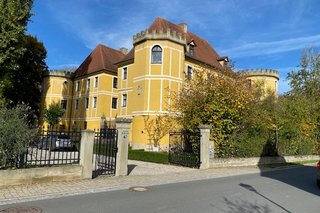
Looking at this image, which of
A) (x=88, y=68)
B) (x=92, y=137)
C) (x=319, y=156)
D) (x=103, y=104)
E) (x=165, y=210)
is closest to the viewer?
(x=165, y=210)

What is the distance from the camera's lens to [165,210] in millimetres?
7602

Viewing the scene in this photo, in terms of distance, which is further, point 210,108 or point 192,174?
point 210,108

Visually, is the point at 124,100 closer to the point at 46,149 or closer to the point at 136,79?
the point at 136,79

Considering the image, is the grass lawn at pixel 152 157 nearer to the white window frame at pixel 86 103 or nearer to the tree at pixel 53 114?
the tree at pixel 53 114

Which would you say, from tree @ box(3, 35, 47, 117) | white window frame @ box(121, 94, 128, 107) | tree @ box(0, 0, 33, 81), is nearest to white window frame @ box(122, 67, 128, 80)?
white window frame @ box(121, 94, 128, 107)

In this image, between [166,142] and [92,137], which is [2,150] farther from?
[166,142]

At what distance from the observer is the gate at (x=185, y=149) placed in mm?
17656

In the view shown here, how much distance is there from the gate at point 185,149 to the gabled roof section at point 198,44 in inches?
674

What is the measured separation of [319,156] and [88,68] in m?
33.5

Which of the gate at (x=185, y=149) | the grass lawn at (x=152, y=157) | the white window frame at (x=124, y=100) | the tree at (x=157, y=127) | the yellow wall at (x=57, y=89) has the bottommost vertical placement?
the grass lawn at (x=152, y=157)

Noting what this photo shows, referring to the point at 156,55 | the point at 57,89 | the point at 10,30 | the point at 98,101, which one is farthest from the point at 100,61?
the point at 10,30

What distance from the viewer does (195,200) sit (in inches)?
349

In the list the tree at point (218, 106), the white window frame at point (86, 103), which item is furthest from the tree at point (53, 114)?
the tree at point (218, 106)

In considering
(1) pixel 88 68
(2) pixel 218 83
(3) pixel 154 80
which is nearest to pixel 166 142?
(3) pixel 154 80
